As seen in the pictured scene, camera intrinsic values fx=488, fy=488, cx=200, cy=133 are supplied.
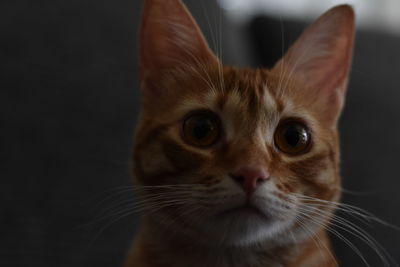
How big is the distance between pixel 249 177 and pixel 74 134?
735 millimetres

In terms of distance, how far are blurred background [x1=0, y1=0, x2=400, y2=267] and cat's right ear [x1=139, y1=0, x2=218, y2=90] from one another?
25cm

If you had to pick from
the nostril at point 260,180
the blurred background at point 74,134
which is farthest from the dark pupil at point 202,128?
the blurred background at point 74,134

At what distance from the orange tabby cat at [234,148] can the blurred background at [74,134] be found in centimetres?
28

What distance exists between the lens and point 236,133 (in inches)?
27.1

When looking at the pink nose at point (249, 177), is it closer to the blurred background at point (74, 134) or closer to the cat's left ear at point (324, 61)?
the cat's left ear at point (324, 61)

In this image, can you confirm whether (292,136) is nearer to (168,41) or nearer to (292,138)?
(292,138)

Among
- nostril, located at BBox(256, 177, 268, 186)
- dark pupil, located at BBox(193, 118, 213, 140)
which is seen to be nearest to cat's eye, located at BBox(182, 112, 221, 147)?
dark pupil, located at BBox(193, 118, 213, 140)

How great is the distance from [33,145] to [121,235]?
0.32 meters

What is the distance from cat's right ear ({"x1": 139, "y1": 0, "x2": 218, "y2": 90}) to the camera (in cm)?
76

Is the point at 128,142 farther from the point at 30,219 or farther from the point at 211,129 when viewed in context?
the point at 211,129

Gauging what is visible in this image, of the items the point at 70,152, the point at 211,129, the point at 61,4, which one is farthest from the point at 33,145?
the point at 211,129

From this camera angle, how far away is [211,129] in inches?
27.5

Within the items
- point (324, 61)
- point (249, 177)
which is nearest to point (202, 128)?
point (249, 177)

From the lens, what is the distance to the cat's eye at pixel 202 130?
0.69 meters
